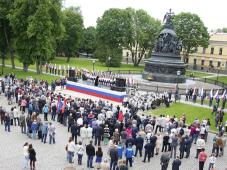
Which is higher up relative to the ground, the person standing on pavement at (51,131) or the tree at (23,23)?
the tree at (23,23)

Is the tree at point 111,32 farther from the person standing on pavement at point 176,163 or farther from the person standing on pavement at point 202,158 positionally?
the person standing on pavement at point 176,163

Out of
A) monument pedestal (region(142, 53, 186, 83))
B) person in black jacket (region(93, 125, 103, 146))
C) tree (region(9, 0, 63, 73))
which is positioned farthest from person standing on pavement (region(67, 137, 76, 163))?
tree (region(9, 0, 63, 73))

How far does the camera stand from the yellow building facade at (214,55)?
92250 mm

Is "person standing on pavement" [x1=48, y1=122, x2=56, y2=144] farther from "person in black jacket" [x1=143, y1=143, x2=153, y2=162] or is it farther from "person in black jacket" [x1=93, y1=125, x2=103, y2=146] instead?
"person in black jacket" [x1=143, y1=143, x2=153, y2=162]

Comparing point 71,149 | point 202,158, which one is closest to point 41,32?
point 71,149

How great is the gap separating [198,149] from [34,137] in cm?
984

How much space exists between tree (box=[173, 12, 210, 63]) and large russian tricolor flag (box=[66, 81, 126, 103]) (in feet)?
155

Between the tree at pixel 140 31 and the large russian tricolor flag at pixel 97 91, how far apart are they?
42204mm

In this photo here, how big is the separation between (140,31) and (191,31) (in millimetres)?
11756

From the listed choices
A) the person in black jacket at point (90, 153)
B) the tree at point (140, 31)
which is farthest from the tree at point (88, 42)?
the person in black jacket at point (90, 153)

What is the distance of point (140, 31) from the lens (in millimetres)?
82250

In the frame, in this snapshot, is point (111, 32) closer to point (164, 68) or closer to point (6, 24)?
point (6, 24)

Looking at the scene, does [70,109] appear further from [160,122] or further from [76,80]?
[76,80]

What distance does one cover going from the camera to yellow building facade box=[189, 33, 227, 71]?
92250 millimetres
